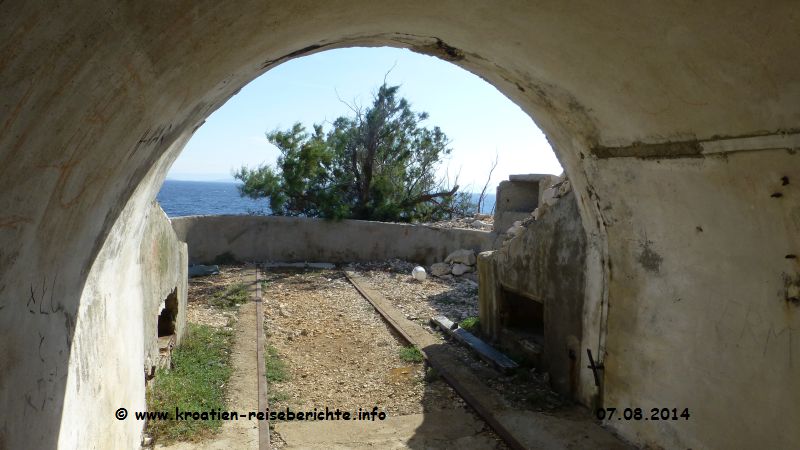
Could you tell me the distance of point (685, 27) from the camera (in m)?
3.04

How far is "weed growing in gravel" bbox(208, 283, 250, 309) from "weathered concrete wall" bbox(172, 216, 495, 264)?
410 cm

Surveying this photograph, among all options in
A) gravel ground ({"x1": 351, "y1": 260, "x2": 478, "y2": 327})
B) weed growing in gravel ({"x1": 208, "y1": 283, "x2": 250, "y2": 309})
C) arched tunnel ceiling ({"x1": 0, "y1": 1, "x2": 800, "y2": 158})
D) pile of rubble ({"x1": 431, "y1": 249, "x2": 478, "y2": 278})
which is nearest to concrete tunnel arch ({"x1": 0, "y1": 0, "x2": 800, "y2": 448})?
arched tunnel ceiling ({"x1": 0, "y1": 1, "x2": 800, "y2": 158})

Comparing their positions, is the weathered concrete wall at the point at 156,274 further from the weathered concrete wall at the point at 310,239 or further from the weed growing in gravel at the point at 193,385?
the weathered concrete wall at the point at 310,239

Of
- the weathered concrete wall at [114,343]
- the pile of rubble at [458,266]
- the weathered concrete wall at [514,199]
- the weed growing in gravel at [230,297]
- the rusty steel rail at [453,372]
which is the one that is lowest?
the rusty steel rail at [453,372]

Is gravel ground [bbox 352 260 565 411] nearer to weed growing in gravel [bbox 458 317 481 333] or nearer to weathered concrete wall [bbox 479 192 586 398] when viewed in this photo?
weathered concrete wall [bbox 479 192 586 398]

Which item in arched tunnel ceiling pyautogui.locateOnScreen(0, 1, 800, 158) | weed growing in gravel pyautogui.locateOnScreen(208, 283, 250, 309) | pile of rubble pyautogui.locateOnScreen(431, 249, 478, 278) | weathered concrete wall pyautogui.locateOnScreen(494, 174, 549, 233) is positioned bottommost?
weed growing in gravel pyautogui.locateOnScreen(208, 283, 250, 309)

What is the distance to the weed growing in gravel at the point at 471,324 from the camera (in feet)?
30.0

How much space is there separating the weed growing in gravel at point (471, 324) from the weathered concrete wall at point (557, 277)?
1648 mm

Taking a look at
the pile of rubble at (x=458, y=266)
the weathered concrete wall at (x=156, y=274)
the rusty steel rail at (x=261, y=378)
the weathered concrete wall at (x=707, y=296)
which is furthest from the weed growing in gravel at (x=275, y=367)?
the pile of rubble at (x=458, y=266)

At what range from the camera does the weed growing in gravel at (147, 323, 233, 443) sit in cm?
535

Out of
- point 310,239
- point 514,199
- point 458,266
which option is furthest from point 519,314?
point 310,239

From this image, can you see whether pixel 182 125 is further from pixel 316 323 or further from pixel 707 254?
pixel 316 323

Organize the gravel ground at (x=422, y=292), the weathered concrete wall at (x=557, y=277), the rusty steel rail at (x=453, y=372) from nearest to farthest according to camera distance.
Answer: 1. the rusty steel rail at (x=453, y=372)
2. the weathered concrete wall at (x=557, y=277)
3. the gravel ground at (x=422, y=292)

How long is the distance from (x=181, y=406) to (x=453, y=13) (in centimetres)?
465
